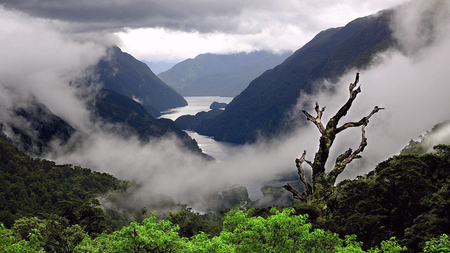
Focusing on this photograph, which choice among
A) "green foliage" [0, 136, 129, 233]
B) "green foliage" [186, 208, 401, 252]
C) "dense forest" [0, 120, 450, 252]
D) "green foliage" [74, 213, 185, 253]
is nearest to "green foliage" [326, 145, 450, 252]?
"dense forest" [0, 120, 450, 252]

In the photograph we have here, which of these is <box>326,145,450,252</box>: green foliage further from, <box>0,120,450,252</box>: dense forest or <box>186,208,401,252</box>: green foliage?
<box>186,208,401,252</box>: green foliage

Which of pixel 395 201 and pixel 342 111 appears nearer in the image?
pixel 342 111

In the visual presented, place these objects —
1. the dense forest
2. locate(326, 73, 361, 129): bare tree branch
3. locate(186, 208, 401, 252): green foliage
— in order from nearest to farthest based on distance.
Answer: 1. the dense forest
2. locate(186, 208, 401, 252): green foliage
3. locate(326, 73, 361, 129): bare tree branch

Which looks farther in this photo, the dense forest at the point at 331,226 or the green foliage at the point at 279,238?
the green foliage at the point at 279,238

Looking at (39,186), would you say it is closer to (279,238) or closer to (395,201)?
(395,201)

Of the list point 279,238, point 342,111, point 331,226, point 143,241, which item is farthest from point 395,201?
point 143,241

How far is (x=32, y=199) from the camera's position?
134 metres

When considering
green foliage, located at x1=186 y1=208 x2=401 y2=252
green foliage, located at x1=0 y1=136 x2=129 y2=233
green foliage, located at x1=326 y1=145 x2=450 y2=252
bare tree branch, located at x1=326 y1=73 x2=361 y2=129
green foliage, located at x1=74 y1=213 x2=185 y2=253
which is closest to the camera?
green foliage, located at x1=74 y1=213 x2=185 y2=253

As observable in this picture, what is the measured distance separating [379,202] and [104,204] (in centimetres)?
14556

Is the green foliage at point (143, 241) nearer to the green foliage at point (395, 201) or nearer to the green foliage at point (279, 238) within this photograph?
the green foliage at point (279, 238)

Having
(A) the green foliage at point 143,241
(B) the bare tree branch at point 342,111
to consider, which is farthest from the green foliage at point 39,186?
(B) the bare tree branch at point 342,111

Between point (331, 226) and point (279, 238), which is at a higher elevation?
point (331, 226)

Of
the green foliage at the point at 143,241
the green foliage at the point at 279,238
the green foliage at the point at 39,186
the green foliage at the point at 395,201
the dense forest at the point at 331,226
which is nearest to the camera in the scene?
the green foliage at the point at 143,241

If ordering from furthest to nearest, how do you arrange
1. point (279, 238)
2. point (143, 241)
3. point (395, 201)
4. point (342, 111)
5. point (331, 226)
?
point (395, 201) → point (331, 226) → point (342, 111) → point (279, 238) → point (143, 241)
